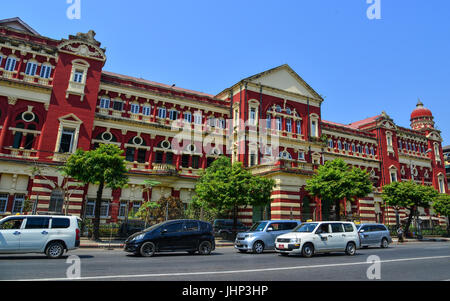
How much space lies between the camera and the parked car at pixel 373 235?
805 inches

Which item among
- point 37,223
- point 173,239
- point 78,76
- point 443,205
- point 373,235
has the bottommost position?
point 173,239

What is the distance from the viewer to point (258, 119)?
1307 inches

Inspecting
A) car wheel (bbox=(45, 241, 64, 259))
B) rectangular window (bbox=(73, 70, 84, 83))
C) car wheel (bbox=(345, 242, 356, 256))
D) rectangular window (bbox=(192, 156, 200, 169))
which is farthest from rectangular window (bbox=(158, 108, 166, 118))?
car wheel (bbox=(345, 242, 356, 256))

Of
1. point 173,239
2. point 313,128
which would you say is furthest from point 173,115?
point 173,239

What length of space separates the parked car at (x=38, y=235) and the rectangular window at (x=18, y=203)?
14.5m

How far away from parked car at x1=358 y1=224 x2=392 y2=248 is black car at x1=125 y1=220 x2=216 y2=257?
11.9 meters

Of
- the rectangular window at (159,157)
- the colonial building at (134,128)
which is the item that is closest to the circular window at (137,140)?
the colonial building at (134,128)

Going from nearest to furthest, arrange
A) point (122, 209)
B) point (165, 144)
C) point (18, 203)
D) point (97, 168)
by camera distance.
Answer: point (97, 168) → point (18, 203) → point (122, 209) → point (165, 144)

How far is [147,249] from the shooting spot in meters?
13.2

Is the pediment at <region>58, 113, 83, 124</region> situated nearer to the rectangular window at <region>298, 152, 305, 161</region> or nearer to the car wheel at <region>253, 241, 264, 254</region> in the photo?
the car wheel at <region>253, 241, 264, 254</region>

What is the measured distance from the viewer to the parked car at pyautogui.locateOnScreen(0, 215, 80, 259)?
11664mm

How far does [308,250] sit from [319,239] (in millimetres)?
813

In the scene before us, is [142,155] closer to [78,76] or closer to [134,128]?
[134,128]
